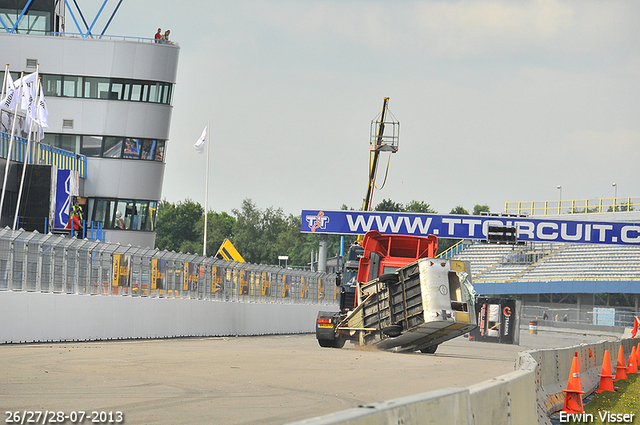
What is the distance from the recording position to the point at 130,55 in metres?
49.4

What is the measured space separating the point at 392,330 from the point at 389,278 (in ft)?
4.30

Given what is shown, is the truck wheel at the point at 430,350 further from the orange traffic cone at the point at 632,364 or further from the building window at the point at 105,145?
the building window at the point at 105,145

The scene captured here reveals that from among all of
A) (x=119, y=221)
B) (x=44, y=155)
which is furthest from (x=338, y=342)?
(x=119, y=221)

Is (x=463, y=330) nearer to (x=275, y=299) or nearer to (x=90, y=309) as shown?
(x=90, y=309)

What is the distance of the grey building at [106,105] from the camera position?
4862 centimetres

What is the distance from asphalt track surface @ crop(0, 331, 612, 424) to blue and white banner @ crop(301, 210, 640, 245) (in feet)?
101

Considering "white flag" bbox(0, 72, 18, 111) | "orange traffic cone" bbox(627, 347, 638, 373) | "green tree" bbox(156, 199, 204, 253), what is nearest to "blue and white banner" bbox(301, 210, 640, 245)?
"white flag" bbox(0, 72, 18, 111)

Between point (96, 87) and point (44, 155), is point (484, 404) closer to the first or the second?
point (44, 155)

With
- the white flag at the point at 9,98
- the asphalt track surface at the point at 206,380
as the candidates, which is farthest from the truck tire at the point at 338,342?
the white flag at the point at 9,98

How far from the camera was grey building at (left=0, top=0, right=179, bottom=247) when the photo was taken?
4862 cm

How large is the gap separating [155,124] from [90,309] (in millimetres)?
30534

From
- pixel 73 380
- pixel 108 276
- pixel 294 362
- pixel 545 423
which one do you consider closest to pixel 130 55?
pixel 108 276

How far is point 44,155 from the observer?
154ft

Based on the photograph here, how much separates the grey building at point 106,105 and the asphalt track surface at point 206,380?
30.8m
